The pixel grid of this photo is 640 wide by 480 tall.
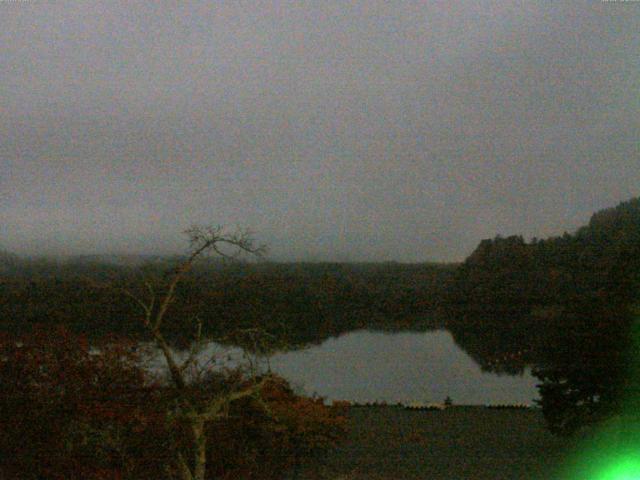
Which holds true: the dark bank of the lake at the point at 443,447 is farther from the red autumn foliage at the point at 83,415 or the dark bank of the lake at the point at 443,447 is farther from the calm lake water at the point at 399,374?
the calm lake water at the point at 399,374

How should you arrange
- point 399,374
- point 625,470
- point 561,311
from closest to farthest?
point 625,470 < point 561,311 < point 399,374

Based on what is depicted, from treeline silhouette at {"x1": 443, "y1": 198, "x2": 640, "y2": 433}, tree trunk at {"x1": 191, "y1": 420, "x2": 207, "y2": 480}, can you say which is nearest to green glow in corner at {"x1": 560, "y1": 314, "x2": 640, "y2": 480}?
treeline silhouette at {"x1": 443, "y1": 198, "x2": 640, "y2": 433}

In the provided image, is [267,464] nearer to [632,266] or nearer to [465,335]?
[632,266]

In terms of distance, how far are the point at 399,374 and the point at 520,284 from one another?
42.0 ft

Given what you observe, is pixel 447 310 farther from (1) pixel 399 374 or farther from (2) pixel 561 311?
(2) pixel 561 311

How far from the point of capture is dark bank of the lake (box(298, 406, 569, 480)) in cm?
648

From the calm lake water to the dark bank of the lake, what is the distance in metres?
3.99

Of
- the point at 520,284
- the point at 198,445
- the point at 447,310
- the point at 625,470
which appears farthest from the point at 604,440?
the point at 447,310

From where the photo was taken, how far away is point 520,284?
32.3m

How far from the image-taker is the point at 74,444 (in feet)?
17.1

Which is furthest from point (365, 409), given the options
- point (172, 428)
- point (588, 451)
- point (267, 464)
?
point (172, 428)

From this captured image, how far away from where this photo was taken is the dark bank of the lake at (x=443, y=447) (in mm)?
6484

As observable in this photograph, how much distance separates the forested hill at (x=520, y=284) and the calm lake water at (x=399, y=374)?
1564mm

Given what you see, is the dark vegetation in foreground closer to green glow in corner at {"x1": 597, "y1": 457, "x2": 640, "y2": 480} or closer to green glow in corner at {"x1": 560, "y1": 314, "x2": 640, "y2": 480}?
green glow in corner at {"x1": 560, "y1": 314, "x2": 640, "y2": 480}
